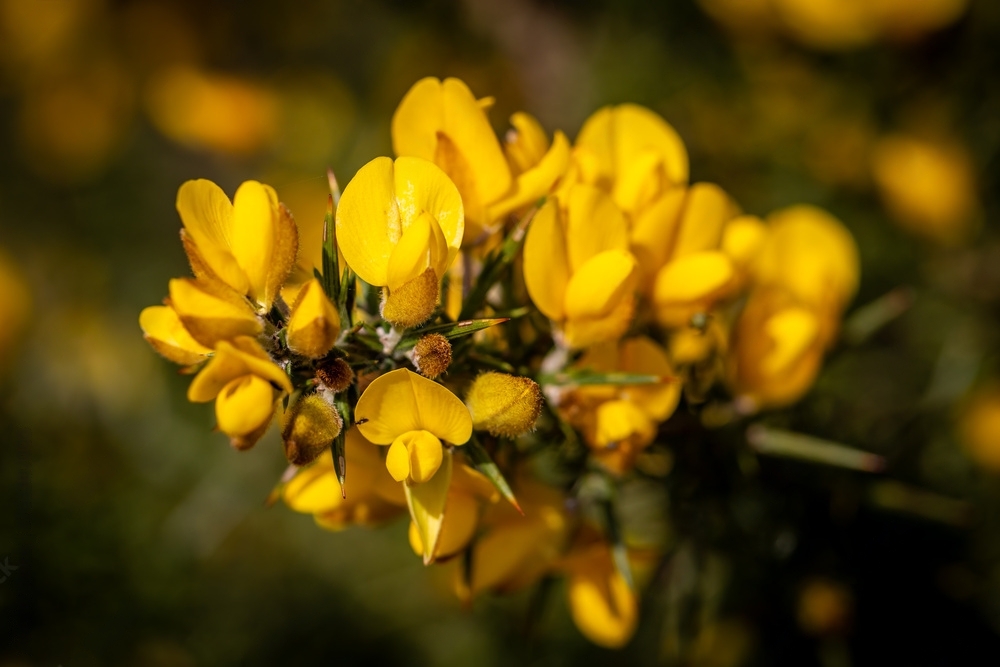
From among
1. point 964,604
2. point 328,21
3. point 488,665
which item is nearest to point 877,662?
point 964,604

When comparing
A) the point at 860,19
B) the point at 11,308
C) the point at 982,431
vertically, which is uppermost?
the point at 860,19

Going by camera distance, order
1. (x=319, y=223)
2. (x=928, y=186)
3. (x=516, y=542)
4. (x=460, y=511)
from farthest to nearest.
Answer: (x=319, y=223) → (x=928, y=186) → (x=516, y=542) → (x=460, y=511)

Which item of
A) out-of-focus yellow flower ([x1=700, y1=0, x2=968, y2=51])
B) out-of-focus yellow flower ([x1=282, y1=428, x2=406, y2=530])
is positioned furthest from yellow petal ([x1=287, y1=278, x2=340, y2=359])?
out-of-focus yellow flower ([x1=700, y1=0, x2=968, y2=51])

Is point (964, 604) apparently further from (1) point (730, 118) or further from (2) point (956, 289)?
(1) point (730, 118)

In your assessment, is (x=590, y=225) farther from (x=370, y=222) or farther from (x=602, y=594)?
(x=602, y=594)

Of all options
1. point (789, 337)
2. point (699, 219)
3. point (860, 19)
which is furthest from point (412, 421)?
point (860, 19)
